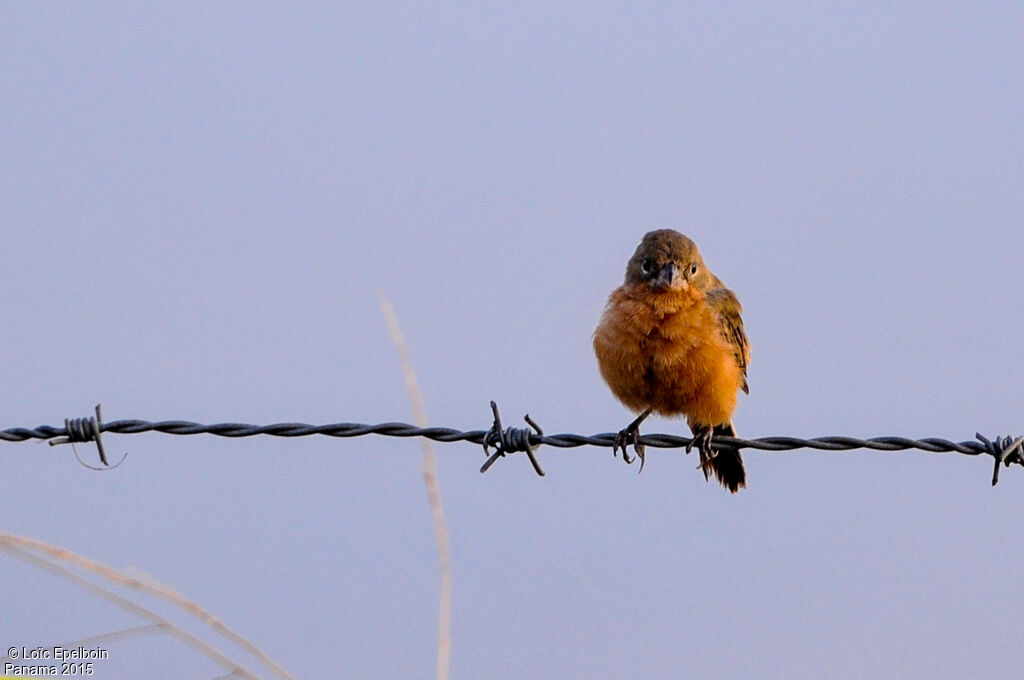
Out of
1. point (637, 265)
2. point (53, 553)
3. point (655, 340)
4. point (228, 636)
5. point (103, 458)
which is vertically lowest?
point (228, 636)

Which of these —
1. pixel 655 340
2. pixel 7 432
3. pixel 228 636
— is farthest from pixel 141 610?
pixel 655 340

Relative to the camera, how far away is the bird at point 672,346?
5.57 meters

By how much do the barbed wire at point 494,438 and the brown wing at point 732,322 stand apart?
5.19 ft

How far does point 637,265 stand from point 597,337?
19.1 inches

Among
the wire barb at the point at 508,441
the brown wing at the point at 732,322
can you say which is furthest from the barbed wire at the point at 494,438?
the brown wing at the point at 732,322

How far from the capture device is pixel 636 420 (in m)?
5.91

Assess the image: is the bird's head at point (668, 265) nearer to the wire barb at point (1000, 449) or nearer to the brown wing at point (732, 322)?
the brown wing at point (732, 322)

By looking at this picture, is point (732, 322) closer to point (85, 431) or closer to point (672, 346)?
point (672, 346)

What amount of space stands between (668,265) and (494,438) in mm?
1999

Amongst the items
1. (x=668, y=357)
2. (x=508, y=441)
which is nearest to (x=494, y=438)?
(x=508, y=441)

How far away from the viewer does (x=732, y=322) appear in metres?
5.95

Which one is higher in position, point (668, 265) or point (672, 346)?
point (668, 265)

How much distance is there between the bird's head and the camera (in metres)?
5.84

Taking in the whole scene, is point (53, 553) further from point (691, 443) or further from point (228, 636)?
point (691, 443)
